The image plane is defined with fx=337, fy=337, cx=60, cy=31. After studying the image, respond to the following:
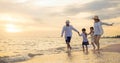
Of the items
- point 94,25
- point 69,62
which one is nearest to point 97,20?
point 94,25

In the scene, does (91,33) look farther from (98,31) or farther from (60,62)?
(60,62)

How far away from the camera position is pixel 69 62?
16.3 metres

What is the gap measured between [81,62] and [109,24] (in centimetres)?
535

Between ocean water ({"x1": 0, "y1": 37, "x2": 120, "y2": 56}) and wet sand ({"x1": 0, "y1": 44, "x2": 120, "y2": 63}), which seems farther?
ocean water ({"x1": 0, "y1": 37, "x2": 120, "y2": 56})

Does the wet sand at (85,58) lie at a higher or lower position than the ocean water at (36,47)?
higher

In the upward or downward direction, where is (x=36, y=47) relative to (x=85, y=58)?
downward

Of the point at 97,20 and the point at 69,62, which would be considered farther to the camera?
the point at 97,20

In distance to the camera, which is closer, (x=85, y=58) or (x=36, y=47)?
(x=85, y=58)

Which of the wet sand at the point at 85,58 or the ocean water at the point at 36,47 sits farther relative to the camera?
the ocean water at the point at 36,47

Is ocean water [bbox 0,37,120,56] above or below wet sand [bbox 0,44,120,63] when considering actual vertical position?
below

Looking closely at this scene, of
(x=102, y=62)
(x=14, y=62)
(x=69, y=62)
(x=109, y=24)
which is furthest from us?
(x=14, y=62)

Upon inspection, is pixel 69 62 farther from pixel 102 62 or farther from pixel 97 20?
pixel 97 20

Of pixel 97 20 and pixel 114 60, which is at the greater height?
pixel 97 20

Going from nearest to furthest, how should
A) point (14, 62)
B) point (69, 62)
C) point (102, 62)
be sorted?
1. point (102, 62)
2. point (69, 62)
3. point (14, 62)
